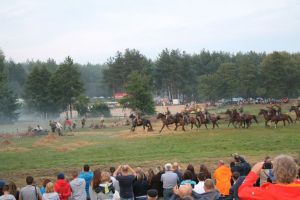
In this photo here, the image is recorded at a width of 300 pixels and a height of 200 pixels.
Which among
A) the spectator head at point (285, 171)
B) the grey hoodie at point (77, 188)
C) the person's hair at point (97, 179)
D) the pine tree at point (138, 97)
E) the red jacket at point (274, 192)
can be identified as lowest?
the grey hoodie at point (77, 188)

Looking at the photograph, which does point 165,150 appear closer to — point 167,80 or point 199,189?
point 199,189

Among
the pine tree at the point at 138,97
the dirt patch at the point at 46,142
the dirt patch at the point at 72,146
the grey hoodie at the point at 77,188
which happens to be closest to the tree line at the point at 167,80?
the pine tree at the point at 138,97

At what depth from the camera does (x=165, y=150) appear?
2900 cm

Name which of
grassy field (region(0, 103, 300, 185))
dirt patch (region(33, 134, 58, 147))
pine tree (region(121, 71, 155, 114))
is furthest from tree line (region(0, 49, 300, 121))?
grassy field (region(0, 103, 300, 185))

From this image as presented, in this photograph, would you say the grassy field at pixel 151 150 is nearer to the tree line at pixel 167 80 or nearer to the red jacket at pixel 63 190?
the red jacket at pixel 63 190

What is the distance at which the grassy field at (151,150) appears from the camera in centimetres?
2422

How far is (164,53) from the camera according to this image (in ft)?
371

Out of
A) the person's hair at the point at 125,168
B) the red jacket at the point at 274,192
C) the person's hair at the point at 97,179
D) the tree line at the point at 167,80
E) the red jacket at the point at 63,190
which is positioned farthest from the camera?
the tree line at the point at 167,80

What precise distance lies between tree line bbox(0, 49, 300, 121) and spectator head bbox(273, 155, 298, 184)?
55.9m

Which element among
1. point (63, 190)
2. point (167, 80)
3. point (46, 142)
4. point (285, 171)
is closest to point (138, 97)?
point (46, 142)

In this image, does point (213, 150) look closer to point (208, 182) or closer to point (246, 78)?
point (208, 182)

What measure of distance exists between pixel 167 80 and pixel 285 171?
350 ft

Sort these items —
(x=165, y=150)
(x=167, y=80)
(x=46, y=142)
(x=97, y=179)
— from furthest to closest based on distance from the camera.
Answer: (x=167, y=80)
(x=46, y=142)
(x=165, y=150)
(x=97, y=179)

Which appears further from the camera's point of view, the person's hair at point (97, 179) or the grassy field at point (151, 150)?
the grassy field at point (151, 150)
